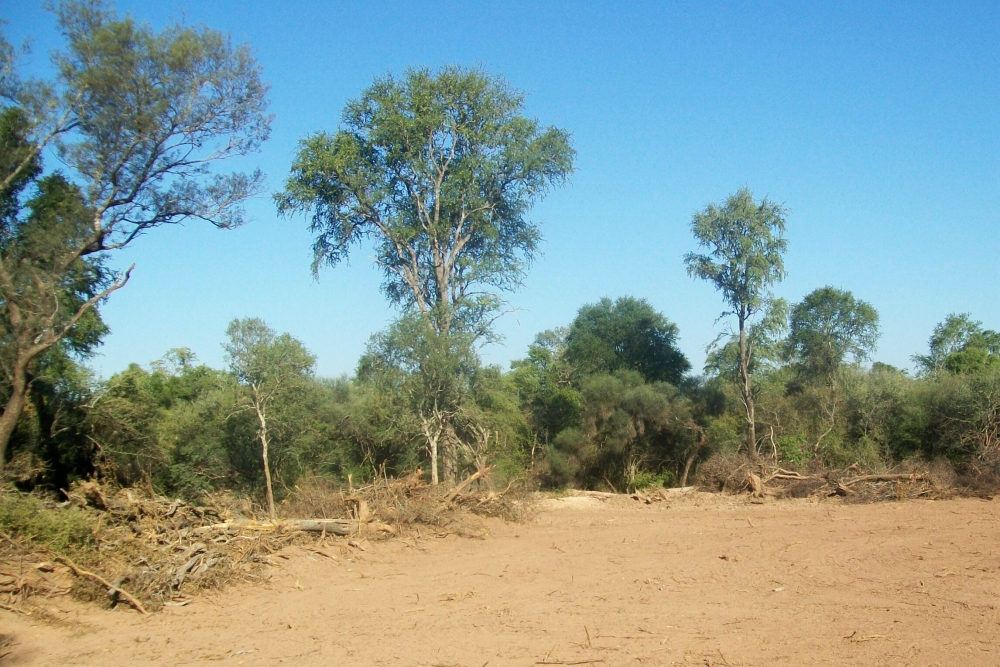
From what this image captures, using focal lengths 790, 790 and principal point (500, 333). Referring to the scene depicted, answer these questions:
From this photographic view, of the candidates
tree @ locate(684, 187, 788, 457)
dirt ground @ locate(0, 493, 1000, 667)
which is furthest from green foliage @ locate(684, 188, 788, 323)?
dirt ground @ locate(0, 493, 1000, 667)

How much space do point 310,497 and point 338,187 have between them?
39.7 ft

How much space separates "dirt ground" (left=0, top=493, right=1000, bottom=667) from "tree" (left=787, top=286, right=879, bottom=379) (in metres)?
20.0

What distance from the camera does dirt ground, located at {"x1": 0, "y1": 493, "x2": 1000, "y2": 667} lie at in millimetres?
7340

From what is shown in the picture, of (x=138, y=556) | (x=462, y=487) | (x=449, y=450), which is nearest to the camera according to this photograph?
(x=138, y=556)

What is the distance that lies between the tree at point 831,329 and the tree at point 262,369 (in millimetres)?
21507

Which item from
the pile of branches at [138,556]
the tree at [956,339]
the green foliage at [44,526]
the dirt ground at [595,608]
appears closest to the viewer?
the dirt ground at [595,608]

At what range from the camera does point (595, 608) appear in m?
8.88

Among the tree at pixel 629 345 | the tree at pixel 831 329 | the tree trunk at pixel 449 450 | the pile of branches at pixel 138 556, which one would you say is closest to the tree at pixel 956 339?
the tree at pixel 831 329

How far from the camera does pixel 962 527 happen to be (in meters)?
13.1

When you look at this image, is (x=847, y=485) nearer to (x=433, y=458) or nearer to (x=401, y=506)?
(x=433, y=458)

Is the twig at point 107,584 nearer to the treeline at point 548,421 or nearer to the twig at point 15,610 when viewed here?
the twig at point 15,610

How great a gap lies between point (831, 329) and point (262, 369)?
77.5 feet

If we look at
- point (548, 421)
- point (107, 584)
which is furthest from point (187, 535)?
point (548, 421)

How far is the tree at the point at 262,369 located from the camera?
797 inches
